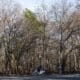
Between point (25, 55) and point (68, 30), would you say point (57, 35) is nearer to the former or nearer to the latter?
point (68, 30)

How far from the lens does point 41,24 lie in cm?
3422

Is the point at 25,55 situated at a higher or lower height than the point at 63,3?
lower

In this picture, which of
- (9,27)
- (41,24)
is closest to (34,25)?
(41,24)

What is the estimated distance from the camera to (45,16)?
33.8 metres

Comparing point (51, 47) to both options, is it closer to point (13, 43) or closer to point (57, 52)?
point (57, 52)

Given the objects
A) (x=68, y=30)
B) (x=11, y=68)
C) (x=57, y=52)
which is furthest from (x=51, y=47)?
(x=11, y=68)

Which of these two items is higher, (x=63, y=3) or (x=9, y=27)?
(x=63, y=3)

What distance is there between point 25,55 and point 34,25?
3882 millimetres

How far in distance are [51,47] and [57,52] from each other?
101cm

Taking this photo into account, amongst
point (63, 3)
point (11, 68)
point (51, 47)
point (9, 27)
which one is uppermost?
point (63, 3)

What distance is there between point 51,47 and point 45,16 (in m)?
3.83

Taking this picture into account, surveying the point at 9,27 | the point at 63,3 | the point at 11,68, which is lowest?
the point at 11,68

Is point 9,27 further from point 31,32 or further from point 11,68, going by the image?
point 11,68

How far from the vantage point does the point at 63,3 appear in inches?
1316
